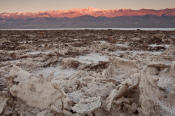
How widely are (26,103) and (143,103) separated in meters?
1.28

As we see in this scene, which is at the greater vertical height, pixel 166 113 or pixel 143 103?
pixel 143 103

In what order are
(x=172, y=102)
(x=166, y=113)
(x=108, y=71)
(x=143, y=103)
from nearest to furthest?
(x=143, y=103)
(x=166, y=113)
(x=172, y=102)
(x=108, y=71)

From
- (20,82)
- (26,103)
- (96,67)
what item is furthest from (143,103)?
(96,67)

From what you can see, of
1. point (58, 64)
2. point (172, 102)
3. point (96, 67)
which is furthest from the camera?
point (58, 64)

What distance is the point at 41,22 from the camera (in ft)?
484

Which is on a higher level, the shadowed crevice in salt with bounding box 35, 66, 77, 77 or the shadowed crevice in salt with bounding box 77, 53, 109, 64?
the shadowed crevice in salt with bounding box 77, 53, 109, 64

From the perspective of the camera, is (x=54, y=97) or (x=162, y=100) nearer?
(x=54, y=97)

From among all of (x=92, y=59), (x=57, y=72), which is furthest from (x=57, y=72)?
(x=92, y=59)

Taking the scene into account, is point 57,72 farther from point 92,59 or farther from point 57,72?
point 92,59

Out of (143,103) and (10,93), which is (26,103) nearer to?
(10,93)

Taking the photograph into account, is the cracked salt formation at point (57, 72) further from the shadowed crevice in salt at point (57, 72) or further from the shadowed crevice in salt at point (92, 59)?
the shadowed crevice in salt at point (92, 59)

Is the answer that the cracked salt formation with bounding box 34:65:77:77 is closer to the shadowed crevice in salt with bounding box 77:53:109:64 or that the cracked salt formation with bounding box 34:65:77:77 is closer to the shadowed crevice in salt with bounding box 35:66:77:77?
the shadowed crevice in salt with bounding box 35:66:77:77

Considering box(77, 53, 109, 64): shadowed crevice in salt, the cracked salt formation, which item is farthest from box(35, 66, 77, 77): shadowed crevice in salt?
box(77, 53, 109, 64): shadowed crevice in salt

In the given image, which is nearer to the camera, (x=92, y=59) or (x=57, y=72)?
(x=57, y=72)
